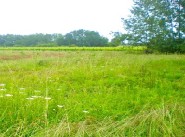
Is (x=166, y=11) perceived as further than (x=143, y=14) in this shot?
No

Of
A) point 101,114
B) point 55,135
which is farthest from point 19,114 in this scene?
point 101,114

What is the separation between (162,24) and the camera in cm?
2052

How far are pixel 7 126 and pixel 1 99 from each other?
60 centimetres

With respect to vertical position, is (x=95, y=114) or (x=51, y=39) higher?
(x=51, y=39)

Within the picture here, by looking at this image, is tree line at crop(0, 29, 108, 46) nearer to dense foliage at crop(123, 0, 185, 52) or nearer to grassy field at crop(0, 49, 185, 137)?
dense foliage at crop(123, 0, 185, 52)

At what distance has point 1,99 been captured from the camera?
3336 mm

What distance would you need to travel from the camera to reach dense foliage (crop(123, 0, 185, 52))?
20.4 metres

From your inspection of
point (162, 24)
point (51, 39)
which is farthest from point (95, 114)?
point (51, 39)

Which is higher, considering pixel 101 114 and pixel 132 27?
A: pixel 132 27

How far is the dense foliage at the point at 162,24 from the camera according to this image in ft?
67.1

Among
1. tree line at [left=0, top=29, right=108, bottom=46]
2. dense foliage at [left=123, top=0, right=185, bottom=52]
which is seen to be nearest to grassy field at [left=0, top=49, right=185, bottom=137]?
dense foliage at [left=123, top=0, right=185, bottom=52]

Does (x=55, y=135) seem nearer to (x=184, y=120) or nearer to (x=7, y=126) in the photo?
(x=7, y=126)

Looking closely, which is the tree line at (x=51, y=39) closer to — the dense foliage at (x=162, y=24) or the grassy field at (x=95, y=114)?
the dense foliage at (x=162, y=24)

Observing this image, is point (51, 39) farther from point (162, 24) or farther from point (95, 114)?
point (95, 114)
